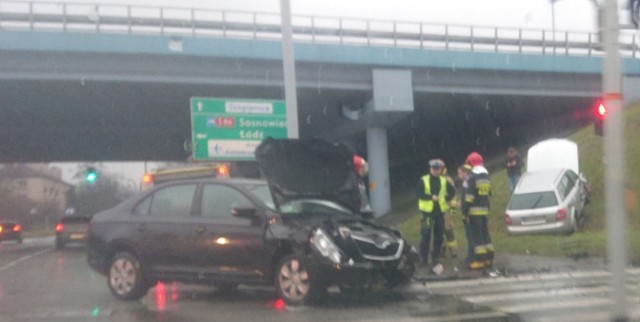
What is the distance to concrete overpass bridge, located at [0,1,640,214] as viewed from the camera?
27906 millimetres

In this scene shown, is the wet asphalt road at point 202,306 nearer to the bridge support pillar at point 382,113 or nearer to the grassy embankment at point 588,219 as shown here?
the grassy embankment at point 588,219

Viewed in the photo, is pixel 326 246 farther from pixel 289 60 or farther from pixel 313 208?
pixel 289 60

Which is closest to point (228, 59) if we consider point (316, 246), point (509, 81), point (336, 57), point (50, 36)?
Result: point (336, 57)

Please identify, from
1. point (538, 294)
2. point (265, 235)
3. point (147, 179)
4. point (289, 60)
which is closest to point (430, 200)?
point (538, 294)

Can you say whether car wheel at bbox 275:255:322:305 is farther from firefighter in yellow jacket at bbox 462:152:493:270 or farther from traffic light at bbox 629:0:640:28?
A: traffic light at bbox 629:0:640:28

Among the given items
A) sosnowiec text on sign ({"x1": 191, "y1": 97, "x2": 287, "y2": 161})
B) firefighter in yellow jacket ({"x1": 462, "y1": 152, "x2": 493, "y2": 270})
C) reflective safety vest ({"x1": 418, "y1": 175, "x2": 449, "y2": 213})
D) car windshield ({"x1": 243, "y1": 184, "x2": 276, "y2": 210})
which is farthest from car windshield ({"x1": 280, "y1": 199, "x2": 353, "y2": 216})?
sosnowiec text on sign ({"x1": 191, "y1": 97, "x2": 287, "y2": 161})

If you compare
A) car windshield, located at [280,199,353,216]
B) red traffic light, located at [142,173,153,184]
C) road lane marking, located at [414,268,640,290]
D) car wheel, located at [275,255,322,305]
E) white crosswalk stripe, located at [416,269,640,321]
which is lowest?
→ road lane marking, located at [414,268,640,290]

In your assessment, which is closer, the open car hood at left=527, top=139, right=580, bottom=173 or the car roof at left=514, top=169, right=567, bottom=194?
the car roof at left=514, top=169, right=567, bottom=194

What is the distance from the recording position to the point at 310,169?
12680 mm

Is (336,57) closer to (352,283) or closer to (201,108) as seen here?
(201,108)

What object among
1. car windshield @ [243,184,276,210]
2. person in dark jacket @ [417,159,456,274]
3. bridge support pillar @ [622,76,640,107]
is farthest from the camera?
bridge support pillar @ [622,76,640,107]

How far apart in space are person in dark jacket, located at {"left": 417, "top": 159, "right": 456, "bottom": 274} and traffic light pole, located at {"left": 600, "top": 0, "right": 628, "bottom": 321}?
23.6 feet

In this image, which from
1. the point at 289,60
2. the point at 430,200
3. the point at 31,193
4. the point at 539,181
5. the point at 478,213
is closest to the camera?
the point at 478,213

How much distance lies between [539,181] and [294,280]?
1236 cm
